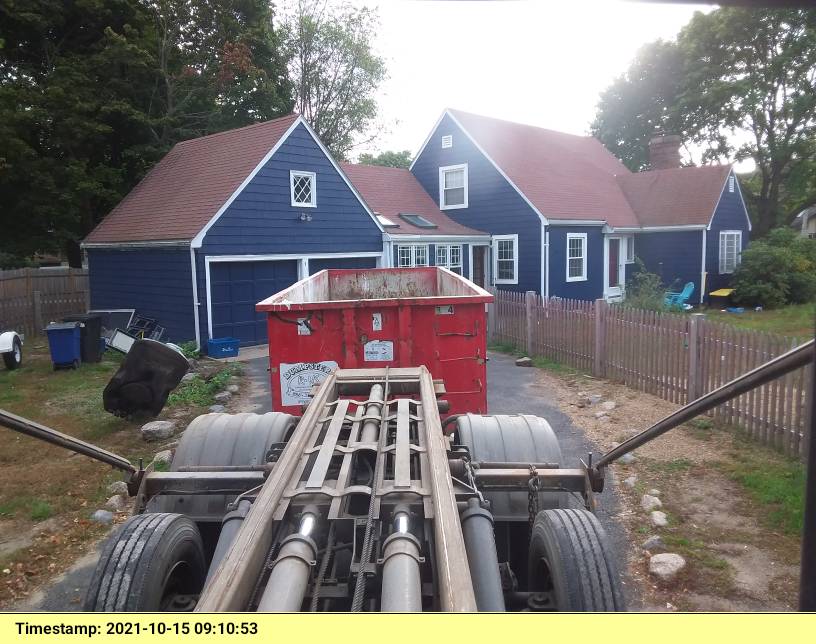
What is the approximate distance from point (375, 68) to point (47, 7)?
17351mm

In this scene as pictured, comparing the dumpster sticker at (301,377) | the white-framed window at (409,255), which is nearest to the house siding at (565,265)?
the white-framed window at (409,255)

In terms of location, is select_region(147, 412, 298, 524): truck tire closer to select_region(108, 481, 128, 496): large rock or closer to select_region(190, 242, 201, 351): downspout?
select_region(108, 481, 128, 496): large rock

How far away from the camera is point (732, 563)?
16.1 feet

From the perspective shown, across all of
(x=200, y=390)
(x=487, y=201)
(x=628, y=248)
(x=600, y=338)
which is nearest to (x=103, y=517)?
(x=200, y=390)

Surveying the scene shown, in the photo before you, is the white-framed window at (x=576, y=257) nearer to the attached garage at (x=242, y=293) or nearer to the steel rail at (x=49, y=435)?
the attached garage at (x=242, y=293)

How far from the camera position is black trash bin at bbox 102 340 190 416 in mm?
9258

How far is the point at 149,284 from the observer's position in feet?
56.0

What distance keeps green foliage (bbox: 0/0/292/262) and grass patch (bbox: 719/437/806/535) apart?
2085 cm

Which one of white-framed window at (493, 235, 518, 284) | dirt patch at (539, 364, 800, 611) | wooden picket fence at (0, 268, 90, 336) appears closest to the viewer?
dirt patch at (539, 364, 800, 611)

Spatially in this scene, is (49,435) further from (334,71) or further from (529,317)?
(334,71)

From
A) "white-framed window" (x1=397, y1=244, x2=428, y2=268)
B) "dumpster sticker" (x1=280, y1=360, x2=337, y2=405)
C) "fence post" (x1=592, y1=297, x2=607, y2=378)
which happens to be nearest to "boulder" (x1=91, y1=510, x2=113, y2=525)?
"dumpster sticker" (x1=280, y1=360, x2=337, y2=405)

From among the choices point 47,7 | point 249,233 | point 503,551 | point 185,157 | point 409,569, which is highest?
point 47,7

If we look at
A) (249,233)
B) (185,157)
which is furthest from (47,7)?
(249,233)

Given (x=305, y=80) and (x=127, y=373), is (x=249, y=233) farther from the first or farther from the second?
(x=305, y=80)
